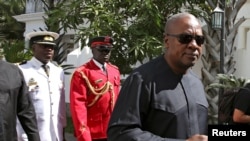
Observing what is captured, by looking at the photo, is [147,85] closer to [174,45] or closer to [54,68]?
[174,45]

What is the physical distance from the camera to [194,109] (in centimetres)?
261

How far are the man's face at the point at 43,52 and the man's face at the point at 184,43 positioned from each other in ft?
8.33

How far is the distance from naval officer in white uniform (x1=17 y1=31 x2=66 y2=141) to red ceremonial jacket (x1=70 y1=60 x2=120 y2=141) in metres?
0.15

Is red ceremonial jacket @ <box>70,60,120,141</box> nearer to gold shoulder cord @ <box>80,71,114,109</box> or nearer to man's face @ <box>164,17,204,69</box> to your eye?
gold shoulder cord @ <box>80,71,114,109</box>

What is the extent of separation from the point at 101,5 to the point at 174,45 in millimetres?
6509

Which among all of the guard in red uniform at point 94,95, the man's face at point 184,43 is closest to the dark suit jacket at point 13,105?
the guard in red uniform at point 94,95

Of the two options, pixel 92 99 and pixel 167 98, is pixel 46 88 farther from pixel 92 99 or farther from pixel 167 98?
pixel 167 98

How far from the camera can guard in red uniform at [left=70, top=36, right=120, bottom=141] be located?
489cm

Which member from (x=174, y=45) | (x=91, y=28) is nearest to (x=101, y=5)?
(x=91, y=28)

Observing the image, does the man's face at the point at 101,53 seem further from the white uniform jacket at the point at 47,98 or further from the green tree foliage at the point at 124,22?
the green tree foliage at the point at 124,22

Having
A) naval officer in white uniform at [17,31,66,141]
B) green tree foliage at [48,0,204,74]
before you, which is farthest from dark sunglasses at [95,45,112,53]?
green tree foliage at [48,0,204,74]

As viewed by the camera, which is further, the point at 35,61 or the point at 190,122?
the point at 35,61

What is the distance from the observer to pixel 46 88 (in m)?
4.87

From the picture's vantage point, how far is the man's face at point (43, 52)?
4945 mm
